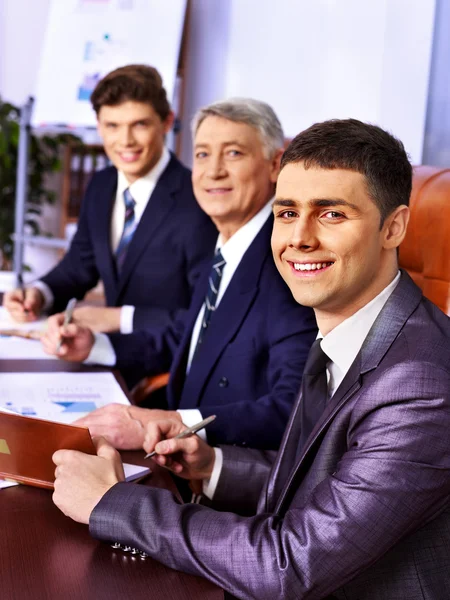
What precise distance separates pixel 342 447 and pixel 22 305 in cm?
174

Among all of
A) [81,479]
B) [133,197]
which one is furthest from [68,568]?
[133,197]

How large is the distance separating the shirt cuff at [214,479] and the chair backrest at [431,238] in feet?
1.84

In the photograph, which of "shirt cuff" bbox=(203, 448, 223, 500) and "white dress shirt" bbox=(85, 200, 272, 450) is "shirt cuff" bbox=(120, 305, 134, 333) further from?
"shirt cuff" bbox=(203, 448, 223, 500)

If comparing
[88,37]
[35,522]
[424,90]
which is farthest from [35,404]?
[88,37]

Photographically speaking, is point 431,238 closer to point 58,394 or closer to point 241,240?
point 241,240

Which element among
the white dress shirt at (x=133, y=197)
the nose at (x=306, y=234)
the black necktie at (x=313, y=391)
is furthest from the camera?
the white dress shirt at (x=133, y=197)

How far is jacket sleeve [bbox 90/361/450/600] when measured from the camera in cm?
102

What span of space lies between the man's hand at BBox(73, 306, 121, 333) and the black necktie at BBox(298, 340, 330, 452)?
1.40 meters

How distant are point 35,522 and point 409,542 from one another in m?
0.55

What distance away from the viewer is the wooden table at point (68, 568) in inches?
38.0

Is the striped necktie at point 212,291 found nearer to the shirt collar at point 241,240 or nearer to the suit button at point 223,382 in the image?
the shirt collar at point 241,240

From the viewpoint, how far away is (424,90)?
128 inches

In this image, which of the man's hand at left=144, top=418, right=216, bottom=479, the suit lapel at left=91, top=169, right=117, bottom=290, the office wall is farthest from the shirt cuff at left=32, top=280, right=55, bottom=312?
the office wall

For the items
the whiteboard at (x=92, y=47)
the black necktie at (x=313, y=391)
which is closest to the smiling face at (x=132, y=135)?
the whiteboard at (x=92, y=47)
